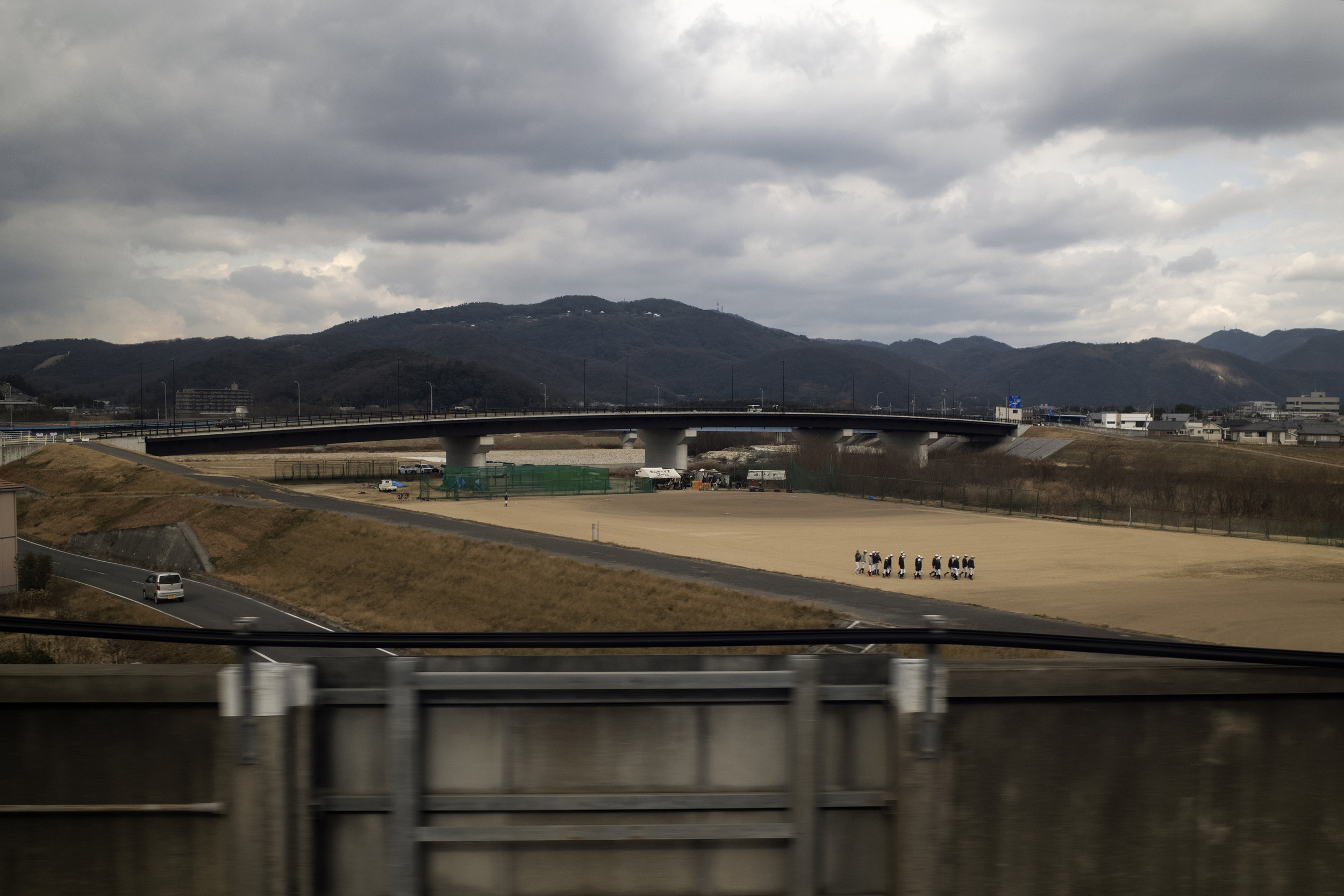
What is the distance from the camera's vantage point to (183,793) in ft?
17.6

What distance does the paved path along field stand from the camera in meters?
31.3

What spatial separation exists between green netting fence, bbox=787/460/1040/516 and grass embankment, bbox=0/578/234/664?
6098cm

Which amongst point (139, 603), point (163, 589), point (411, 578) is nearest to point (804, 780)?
point (163, 589)

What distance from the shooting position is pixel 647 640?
5.52m

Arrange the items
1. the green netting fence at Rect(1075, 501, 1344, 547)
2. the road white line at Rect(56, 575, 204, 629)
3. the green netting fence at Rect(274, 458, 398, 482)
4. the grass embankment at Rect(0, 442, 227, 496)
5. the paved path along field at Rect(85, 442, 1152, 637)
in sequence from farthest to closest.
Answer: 1. the green netting fence at Rect(274, 458, 398, 482)
2. the grass embankment at Rect(0, 442, 227, 496)
3. the green netting fence at Rect(1075, 501, 1344, 547)
4. the road white line at Rect(56, 575, 204, 629)
5. the paved path along field at Rect(85, 442, 1152, 637)

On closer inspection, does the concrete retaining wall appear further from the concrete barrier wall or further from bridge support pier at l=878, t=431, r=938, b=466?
bridge support pier at l=878, t=431, r=938, b=466

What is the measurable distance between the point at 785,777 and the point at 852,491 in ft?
273

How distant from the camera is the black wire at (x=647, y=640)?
5.20 meters

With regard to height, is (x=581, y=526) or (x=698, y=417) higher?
(x=698, y=417)

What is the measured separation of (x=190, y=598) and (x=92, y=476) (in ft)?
112

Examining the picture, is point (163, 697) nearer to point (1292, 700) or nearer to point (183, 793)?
point (183, 793)

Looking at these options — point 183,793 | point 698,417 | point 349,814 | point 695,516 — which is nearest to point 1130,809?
point 349,814

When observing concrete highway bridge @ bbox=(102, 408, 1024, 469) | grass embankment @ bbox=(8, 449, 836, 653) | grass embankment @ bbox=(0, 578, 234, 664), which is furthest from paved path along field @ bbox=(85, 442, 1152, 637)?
concrete highway bridge @ bbox=(102, 408, 1024, 469)

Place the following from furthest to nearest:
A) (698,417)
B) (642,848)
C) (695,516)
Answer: (698,417), (695,516), (642,848)
